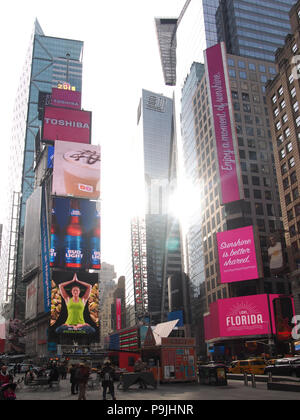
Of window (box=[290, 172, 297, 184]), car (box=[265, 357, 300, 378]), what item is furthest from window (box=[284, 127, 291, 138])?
car (box=[265, 357, 300, 378])

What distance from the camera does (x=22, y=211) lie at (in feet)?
567

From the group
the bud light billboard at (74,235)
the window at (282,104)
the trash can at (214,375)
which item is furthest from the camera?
the bud light billboard at (74,235)

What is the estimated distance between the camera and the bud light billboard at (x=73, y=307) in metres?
91.1

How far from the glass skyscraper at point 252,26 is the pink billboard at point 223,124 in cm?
1803

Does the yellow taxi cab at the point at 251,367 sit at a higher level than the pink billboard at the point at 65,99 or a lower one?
lower

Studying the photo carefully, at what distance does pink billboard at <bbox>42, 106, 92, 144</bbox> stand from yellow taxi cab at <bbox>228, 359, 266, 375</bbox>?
84.4 metres

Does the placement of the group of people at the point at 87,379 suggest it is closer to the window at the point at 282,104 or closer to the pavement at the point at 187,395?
the pavement at the point at 187,395

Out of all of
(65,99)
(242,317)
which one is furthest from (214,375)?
(65,99)

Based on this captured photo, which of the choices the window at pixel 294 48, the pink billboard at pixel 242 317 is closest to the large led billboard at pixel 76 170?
the pink billboard at pixel 242 317

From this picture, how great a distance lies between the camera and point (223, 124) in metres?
90.9

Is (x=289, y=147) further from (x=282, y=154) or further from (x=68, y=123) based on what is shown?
(x=68, y=123)
